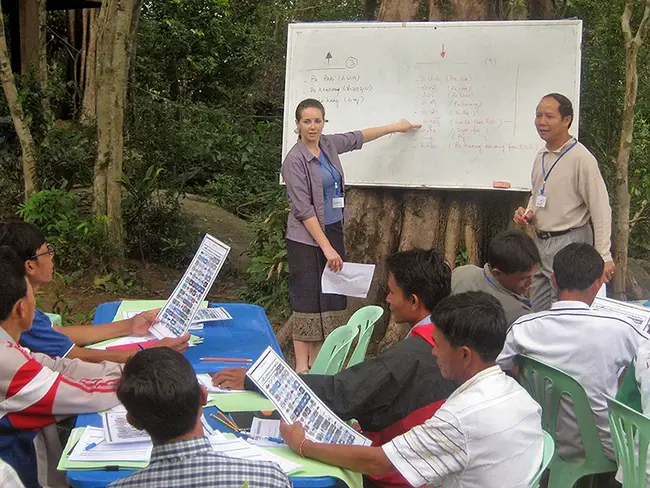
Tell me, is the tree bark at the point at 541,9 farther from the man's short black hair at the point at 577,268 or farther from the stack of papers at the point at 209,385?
the stack of papers at the point at 209,385

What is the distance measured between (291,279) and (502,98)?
5.68 ft

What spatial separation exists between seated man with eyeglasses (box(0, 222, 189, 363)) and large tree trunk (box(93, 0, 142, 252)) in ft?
12.4

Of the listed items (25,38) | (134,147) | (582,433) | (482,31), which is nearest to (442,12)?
(482,31)

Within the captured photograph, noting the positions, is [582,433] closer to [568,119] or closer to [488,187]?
[568,119]

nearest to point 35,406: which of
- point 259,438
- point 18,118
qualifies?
point 259,438

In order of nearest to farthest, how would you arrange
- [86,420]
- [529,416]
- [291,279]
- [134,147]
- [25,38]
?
[529,416] → [86,420] → [291,279] → [134,147] → [25,38]

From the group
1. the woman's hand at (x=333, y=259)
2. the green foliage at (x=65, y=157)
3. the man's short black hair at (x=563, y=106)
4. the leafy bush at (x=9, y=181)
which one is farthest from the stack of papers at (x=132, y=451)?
the leafy bush at (x=9, y=181)

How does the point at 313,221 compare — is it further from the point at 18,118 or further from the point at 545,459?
the point at 18,118

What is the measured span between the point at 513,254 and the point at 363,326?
765 millimetres

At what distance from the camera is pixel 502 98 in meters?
4.73

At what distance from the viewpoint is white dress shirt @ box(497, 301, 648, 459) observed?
2.67 metres

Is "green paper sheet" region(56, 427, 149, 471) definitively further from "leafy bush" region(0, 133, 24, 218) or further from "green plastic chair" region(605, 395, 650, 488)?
"leafy bush" region(0, 133, 24, 218)

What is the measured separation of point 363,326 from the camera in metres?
3.40

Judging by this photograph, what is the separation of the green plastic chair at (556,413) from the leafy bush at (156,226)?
540 centimetres
